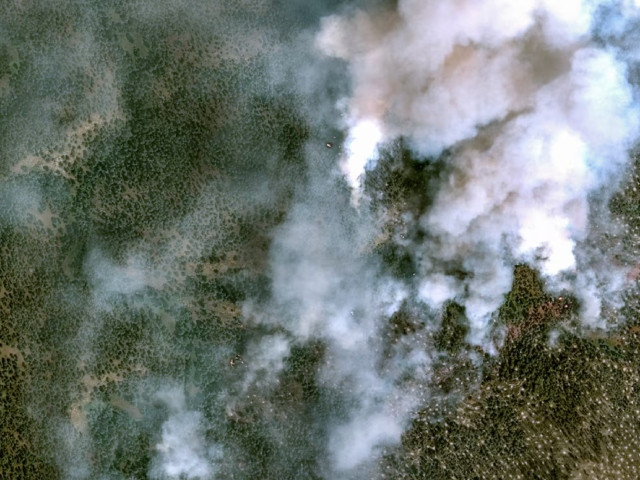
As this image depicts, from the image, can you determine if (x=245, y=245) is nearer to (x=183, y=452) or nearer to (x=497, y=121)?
(x=183, y=452)

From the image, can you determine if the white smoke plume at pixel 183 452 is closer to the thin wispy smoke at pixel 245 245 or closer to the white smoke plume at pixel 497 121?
the thin wispy smoke at pixel 245 245

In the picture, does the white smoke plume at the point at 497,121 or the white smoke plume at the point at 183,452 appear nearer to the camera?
the white smoke plume at the point at 497,121

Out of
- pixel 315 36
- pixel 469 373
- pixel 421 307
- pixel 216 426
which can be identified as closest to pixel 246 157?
pixel 315 36

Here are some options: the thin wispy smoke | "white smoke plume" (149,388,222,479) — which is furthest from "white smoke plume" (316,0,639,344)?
"white smoke plume" (149,388,222,479)

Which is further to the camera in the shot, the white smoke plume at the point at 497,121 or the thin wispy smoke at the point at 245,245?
the thin wispy smoke at the point at 245,245

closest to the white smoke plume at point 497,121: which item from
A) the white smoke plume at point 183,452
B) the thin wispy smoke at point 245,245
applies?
the thin wispy smoke at point 245,245

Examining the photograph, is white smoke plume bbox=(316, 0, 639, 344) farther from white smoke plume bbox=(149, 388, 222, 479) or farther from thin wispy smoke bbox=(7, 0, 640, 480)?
white smoke plume bbox=(149, 388, 222, 479)

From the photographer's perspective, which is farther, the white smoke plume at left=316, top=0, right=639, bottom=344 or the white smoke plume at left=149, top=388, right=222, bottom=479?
the white smoke plume at left=149, top=388, right=222, bottom=479

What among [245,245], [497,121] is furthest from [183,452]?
[497,121]
